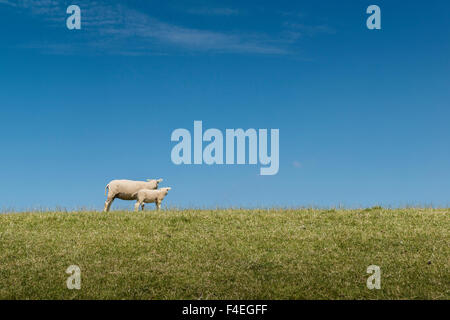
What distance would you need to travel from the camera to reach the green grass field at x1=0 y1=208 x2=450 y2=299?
14.0m

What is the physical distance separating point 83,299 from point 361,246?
1026 cm

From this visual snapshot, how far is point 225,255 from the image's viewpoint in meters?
17.0

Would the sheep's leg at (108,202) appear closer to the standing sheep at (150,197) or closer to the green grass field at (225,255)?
the standing sheep at (150,197)

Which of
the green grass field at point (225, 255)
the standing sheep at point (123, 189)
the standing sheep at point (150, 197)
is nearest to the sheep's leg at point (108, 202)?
the standing sheep at point (123, 189)

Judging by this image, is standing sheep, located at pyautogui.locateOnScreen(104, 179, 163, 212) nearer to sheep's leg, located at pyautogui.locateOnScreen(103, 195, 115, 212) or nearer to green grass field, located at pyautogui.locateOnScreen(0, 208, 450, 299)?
sheep's leg, located at pyautogui.locateOnScreen(103, 195, 115, 212)

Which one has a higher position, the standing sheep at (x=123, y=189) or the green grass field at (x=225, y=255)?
the standing sheep at (x=123, y=189)

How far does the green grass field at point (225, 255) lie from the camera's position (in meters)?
14.0

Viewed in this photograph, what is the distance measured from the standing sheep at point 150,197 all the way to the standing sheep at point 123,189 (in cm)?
83

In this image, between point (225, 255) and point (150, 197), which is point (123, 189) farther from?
point (225, 255)

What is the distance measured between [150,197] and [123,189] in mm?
1785

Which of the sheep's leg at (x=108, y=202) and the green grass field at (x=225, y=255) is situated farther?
the sheep's leg at (x=108, y=202)

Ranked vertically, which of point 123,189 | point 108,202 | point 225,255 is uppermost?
point 123,189

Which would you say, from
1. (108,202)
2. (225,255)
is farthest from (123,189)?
(225,255)
